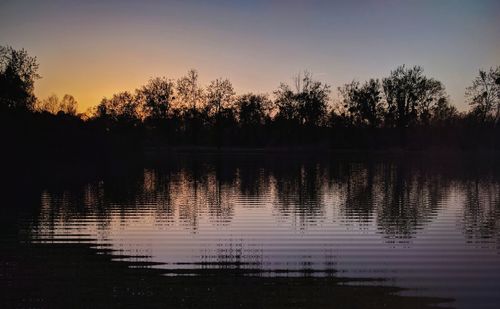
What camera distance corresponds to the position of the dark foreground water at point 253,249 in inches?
391

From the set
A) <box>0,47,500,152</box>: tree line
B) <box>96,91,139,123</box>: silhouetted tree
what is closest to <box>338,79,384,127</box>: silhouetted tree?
<box>0,47,500,152</box>: tree line

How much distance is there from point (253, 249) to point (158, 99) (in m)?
110

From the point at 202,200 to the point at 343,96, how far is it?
97.6m

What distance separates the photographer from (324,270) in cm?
1192

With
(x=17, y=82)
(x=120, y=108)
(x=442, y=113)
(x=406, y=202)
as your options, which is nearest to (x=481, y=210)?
(x=406, y=202)

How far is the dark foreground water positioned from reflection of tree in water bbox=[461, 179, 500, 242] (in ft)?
0.20

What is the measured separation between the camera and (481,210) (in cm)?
2194

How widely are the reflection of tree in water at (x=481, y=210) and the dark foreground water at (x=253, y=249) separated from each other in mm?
60

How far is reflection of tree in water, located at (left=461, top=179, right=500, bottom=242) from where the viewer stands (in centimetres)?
1709

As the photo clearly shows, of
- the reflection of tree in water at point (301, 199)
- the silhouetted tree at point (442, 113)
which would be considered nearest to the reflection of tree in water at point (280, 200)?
the reflection of tree in water at point (301, 199)

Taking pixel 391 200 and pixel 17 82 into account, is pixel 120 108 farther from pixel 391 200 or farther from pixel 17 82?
pixel 391 200

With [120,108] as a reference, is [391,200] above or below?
below

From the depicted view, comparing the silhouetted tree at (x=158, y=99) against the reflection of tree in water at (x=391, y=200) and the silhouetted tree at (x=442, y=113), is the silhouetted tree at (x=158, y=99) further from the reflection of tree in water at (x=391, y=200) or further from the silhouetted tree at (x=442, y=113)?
the reflection of tree in water at (x=391, y=200)

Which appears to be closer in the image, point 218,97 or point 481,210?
point 481,210
